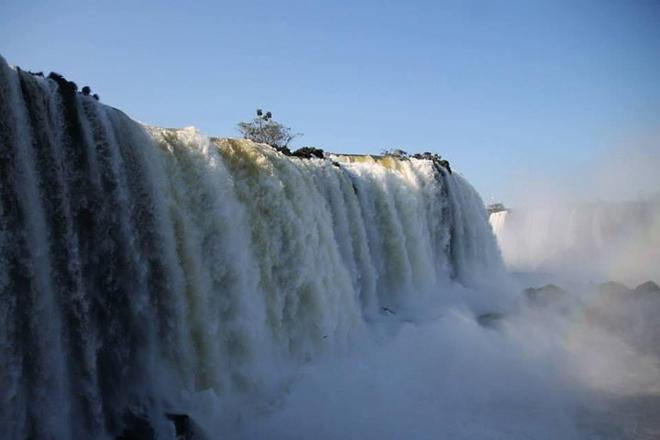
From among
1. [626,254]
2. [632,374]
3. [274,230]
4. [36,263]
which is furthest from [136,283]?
[626,254]

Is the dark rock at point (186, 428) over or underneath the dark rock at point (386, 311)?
underneath

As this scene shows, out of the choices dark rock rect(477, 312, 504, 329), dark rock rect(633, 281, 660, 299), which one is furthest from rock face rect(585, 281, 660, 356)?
dark rock rect(477, 312, 504, 329)

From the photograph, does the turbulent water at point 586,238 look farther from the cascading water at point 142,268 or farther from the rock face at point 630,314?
the cascading water at point 142,268

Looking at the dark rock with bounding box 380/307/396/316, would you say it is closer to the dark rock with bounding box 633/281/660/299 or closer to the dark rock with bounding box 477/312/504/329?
the dark rock with bounding box 477/312/504/329

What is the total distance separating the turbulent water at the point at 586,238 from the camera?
2553 cm

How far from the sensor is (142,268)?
6582 mm

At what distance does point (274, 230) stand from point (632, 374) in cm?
710

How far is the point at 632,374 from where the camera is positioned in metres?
9.09

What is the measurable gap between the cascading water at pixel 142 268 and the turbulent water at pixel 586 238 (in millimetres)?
18415

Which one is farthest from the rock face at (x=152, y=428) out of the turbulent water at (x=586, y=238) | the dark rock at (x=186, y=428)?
the turbulent water at (x=586, y=238)

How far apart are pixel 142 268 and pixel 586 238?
30701mm

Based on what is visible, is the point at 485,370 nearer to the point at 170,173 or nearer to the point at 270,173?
the point at 270,173

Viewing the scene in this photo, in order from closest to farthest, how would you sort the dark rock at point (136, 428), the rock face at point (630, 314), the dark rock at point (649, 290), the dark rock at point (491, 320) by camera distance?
the dark rock at point (136, 428), the rock face at point (630, 314), the dark rock at point (491, 320), the dark rock at point (649, 290)

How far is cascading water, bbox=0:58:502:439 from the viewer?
5137 mm
